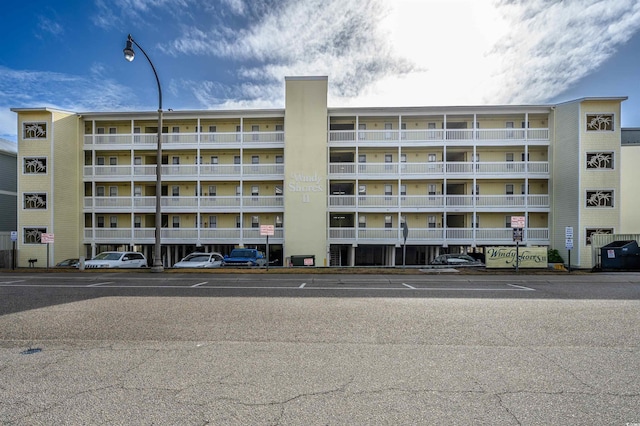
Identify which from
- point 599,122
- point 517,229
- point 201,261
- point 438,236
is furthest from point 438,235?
point 201,261

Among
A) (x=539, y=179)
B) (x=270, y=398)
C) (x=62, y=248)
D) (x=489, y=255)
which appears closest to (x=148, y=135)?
(x=62, y=248)

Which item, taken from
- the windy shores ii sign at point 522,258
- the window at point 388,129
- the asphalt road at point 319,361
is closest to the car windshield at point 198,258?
the asphalt road at point 319,361

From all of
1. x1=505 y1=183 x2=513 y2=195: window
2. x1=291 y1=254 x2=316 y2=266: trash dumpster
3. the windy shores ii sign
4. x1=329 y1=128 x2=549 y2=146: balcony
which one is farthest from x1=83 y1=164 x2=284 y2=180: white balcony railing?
x1=505 y1=183 x2=513 y2=195: window

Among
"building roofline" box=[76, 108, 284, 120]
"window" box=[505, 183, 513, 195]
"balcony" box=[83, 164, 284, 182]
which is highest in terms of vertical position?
"building roofline" box=[76, 108, 284, 120]

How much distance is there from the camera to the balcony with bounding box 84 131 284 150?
2761 cm

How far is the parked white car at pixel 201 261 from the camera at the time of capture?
62.5ft

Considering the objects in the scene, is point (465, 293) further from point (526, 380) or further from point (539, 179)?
point (539, 179)

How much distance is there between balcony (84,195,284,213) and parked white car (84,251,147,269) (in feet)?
23.9

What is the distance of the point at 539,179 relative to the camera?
27094 millimetres

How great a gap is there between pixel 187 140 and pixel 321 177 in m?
12.3

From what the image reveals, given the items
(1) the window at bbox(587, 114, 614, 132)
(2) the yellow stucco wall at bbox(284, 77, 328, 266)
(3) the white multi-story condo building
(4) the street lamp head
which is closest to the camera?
(4) the street lamp head

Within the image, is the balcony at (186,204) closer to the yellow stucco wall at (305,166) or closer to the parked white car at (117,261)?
the yellow stucco wall at (305,166)

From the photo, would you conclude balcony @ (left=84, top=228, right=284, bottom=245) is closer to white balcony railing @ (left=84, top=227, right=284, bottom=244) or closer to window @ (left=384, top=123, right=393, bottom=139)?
white balcony railing @ (left=84, top=227, right=284, bottom=244)

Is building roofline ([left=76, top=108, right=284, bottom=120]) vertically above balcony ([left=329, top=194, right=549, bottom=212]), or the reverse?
building roofline ([left=76, top=108, right=284, bottom=120])
